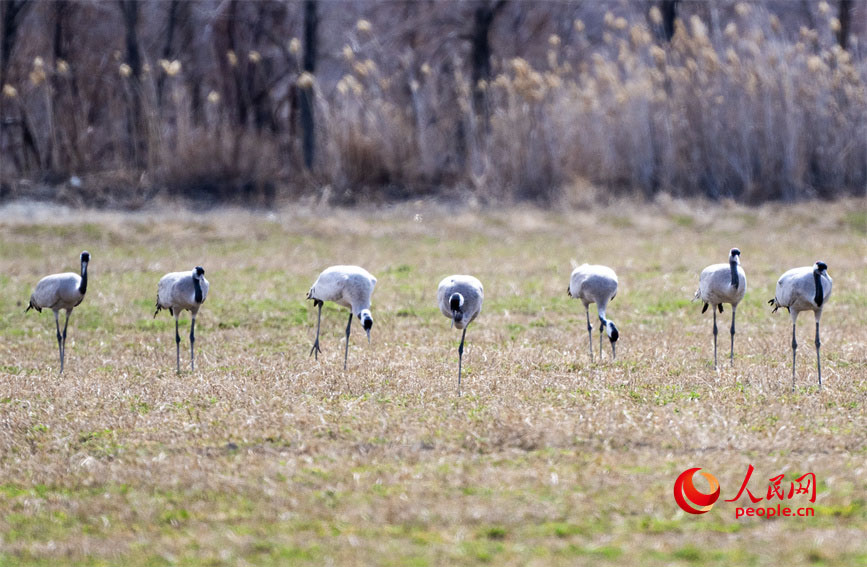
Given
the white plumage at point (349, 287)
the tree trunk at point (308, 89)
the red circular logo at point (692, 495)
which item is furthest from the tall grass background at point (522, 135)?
the red circular logo at point (692, 495)

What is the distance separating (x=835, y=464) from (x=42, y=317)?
29.9ft

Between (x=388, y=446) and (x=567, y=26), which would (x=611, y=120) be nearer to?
(x=567, y=26)

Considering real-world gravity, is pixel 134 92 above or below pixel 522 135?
above

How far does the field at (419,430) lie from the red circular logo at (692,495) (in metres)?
0.06

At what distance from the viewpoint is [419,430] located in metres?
6.93

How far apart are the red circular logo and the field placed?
64 millimetres

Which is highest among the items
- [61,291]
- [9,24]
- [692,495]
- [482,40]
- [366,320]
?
[482,40]

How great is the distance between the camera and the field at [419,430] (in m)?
5.26

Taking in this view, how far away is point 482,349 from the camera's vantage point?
1006 cm

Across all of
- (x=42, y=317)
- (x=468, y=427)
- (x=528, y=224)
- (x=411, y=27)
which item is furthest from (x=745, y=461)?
(x=411, y=27)

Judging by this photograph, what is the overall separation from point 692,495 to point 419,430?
190 cm

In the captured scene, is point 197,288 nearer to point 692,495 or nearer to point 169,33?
point 692,495

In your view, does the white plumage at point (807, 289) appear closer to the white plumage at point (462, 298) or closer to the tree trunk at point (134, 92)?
the white plumage at point (462, 298)

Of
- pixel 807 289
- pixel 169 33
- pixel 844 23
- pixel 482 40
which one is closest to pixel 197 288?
pixel 807 289
